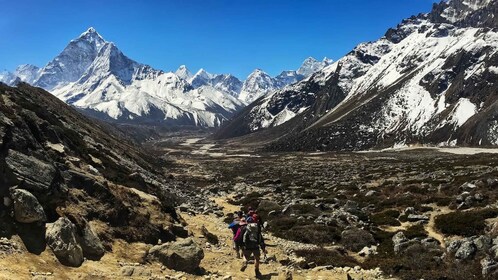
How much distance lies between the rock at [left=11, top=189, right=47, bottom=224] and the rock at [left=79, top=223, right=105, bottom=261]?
214cm

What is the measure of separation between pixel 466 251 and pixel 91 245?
64.2 feet

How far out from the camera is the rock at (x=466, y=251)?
2292 centimetres

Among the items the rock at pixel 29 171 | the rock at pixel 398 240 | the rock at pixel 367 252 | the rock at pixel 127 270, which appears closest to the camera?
the rock at pixel 127 270

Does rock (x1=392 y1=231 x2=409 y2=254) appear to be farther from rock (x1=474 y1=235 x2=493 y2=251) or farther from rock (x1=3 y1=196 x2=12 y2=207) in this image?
rock (x1=3 y1=196 x2=12 y2=207)

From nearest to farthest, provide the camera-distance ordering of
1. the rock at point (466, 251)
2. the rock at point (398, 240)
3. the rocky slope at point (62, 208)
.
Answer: the rocky slope at point (62, 208) → the rock at point (466, 251) → the rock at point (398, 240)

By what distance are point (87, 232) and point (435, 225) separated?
24.3m

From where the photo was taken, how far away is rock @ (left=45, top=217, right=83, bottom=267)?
18078mm

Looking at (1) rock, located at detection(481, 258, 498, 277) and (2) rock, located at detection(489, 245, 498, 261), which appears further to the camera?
(2) rock, located at detection(489, 245, 498, 261)

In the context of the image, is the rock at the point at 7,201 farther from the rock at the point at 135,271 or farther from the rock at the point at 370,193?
the rock at the point at 370,193

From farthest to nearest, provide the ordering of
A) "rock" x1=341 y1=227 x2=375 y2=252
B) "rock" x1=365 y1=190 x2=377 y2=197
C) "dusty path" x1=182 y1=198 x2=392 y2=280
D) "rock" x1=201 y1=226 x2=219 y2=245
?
"rock" x1=365 y1=190 x2=377 y2=197
"rock" x1=201 y1=226 x2=219 y2=245
"rock" x1=341 y1=227 x2=375 y2=252
"dusty path" x1=182 y1=198 x2=392 y2=280

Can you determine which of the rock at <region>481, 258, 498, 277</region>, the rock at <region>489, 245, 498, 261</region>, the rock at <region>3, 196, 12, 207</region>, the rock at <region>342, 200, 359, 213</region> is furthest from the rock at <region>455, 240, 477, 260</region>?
the rock at <region>3, 196, 12, 207</region>

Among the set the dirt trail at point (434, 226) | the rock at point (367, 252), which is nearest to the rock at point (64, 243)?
the rock at point (367, 252)

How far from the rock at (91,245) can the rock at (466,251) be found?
1875 centimetres

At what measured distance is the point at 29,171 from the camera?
2058 cm
